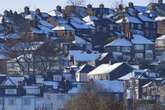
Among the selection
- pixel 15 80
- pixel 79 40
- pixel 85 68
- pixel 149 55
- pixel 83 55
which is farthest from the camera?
pixel 79 40

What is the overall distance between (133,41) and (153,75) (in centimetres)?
1429

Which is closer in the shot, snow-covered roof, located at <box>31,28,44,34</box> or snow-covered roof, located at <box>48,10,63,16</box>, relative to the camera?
snow-covered roof, located at <box>31,28,44,34</box>

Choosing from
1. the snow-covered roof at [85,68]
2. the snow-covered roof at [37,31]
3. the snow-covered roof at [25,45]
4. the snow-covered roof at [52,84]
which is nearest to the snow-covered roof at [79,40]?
the snow-covered roof at [37,31]

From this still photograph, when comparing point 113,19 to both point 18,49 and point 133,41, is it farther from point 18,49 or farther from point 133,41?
point 18,49

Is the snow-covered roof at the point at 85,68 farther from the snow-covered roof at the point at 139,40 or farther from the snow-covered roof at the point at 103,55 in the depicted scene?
the snow-covered roof at the point at 139,40

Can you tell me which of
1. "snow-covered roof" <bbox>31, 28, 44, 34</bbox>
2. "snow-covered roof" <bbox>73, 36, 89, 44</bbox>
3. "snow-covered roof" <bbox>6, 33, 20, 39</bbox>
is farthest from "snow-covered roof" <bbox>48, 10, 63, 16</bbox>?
"snow-covered roof" <bbox>6, 33, 20, 39</bbox>

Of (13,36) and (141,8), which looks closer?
(13,36)

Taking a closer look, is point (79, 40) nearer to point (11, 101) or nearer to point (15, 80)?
point (15, 80)

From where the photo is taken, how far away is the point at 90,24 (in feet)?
256

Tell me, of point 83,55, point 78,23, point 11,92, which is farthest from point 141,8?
point 11,92

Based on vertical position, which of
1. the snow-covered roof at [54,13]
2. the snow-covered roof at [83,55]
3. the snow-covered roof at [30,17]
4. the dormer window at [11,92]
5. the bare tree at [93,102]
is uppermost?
the bare tree at [93,102]

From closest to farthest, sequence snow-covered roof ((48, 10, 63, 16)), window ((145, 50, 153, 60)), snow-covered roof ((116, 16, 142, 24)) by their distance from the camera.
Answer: window ((145, 50, 153, 60)) → snow-covered roof ((116, 16, 142, 24)) → snow-covered roof ((48, 10, 63, 16))

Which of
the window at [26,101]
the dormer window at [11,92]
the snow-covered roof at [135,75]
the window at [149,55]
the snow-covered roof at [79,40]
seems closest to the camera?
the window at [26,101]

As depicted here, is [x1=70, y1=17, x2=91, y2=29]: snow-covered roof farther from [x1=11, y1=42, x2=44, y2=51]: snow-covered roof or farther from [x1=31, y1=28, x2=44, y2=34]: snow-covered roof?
[x1=11, y1=42, x2=44, y2=51]: snow-covered roof
